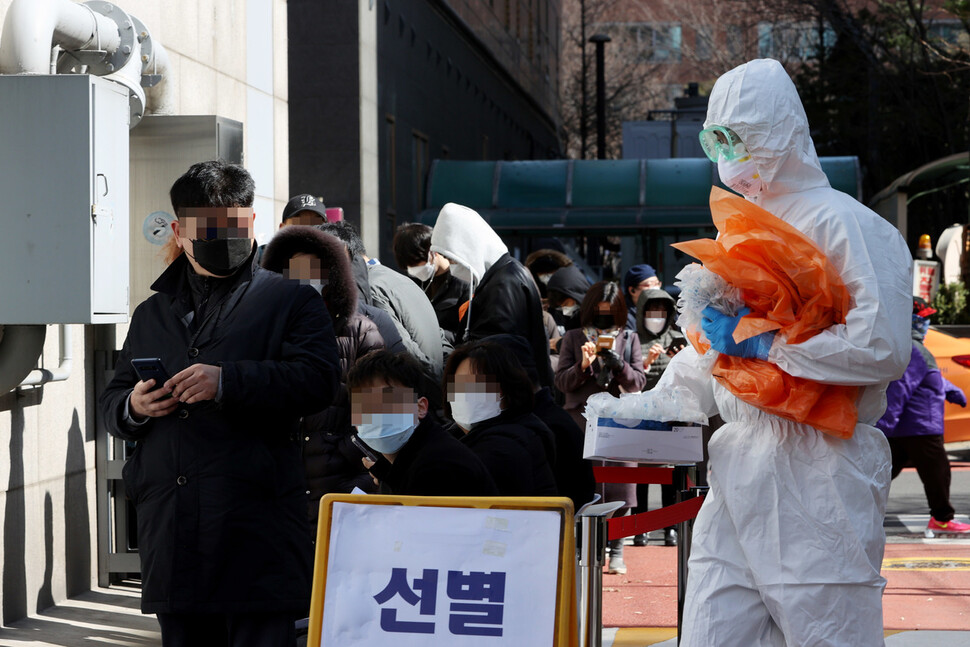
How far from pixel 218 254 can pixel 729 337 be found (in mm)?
1458

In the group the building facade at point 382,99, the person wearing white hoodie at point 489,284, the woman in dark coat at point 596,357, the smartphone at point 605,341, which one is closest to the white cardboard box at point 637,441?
the person wearing white hoodie at point 489,284

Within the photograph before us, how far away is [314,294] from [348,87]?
1473 cm

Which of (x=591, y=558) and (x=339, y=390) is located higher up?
(x=339, y=390)

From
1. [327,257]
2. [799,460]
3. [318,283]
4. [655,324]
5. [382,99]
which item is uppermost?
[382,99]

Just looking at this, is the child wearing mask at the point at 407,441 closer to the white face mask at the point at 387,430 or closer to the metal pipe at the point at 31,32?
the white face mask at the point at 387,430

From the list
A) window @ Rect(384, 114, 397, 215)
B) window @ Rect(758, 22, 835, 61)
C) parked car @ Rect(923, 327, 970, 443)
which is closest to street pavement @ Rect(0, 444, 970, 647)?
parked car @ Rect(923, 327, 970, 443)

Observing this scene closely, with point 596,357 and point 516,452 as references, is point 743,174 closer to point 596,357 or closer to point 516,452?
point 516,452

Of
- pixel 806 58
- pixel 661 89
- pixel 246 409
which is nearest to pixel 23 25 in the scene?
pixel 246 409

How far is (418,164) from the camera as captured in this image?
22.8m

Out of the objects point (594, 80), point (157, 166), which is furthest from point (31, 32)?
point (594, 80)

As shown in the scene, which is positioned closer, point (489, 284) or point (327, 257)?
point (327, 257)

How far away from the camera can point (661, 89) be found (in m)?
56.3

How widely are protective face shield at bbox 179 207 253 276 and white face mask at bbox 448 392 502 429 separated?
3.17 feet

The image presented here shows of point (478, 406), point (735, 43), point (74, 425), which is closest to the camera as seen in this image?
point (478, 406)
